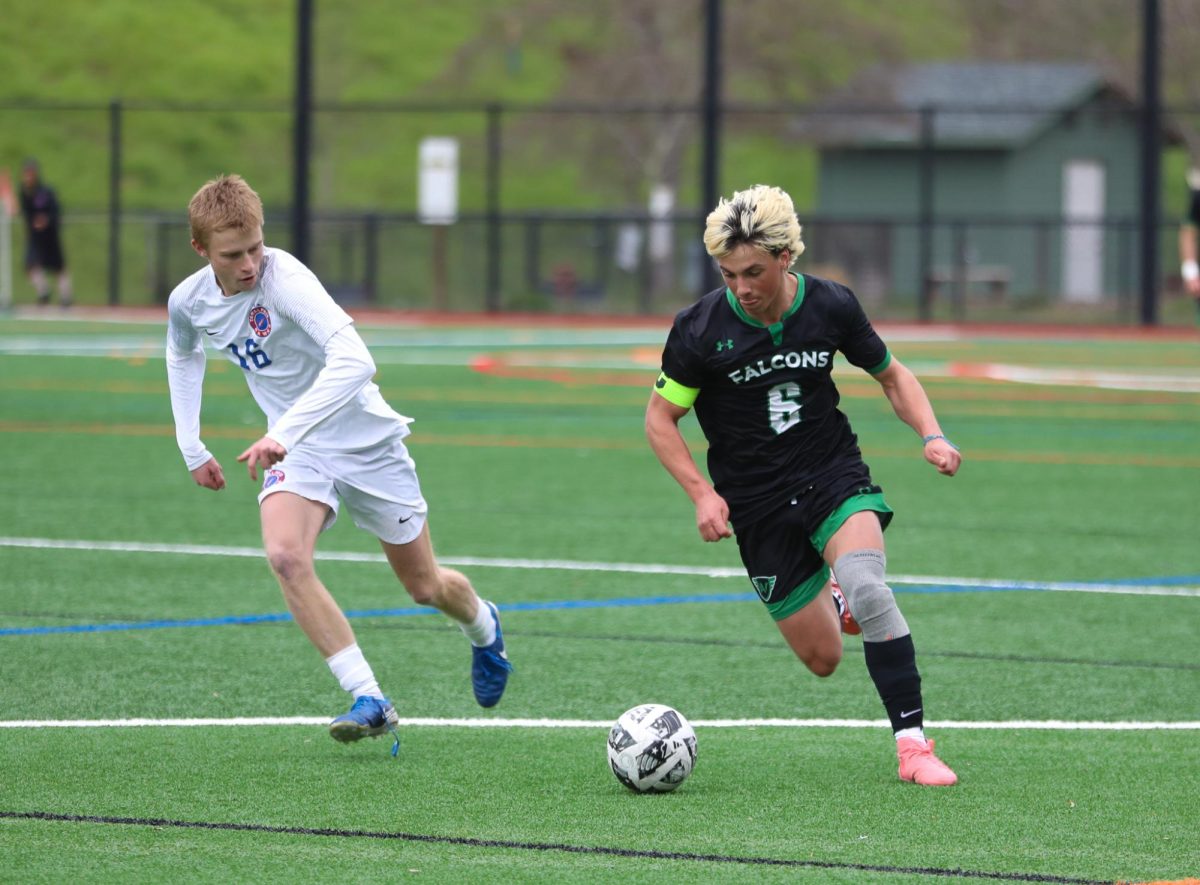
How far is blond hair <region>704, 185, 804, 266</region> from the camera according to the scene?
5859mm

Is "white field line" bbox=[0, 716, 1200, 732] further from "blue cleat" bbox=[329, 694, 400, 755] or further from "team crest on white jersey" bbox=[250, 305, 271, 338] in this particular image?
"team crest on white jersey" bbox=[250, 305, 271, 338]

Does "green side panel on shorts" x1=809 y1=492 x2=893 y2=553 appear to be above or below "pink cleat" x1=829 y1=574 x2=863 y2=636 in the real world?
above

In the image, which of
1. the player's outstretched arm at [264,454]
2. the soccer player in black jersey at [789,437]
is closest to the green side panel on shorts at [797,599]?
the soccer player in black jersey at [789,437]

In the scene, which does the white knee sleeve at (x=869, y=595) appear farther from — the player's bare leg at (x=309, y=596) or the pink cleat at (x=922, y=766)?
the player's bare leg at (x=309, y=596)

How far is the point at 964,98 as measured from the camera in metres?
59.0

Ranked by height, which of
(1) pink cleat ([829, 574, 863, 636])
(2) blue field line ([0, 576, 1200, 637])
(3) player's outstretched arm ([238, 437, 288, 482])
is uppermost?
(3) player's outstretched arm ([238, 437, 288, 482])

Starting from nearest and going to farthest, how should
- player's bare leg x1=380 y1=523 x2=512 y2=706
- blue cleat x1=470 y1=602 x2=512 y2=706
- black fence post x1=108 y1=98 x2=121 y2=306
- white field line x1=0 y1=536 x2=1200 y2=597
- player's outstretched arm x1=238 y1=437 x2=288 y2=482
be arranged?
1. player's outstretched arm x1=238 y1=437 x2=288 y2=482
2. player's bare leg x1=380 y1=523 x2=512 y2=706
3. blue cleat x1=470 y1=602 x2=512 y2=706
4. white field line x1=0 y1=536 x2=1200 y2=597
5. black fence post x1=108 y1=98 x2=121 y2=306

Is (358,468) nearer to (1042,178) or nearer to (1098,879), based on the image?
(1098,879)

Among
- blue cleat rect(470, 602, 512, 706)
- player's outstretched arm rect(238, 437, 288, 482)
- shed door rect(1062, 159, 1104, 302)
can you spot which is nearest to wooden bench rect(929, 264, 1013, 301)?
shed door rect(1062, 159, 1104, 302)

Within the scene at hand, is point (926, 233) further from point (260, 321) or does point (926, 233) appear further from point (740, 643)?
point (260, 321)

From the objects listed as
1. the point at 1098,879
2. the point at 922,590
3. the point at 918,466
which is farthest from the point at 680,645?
the point at 918,466

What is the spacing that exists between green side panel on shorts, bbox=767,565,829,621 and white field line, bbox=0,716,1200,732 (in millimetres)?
498

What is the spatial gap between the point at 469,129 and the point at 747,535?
60.1m

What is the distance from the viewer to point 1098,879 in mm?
4773
